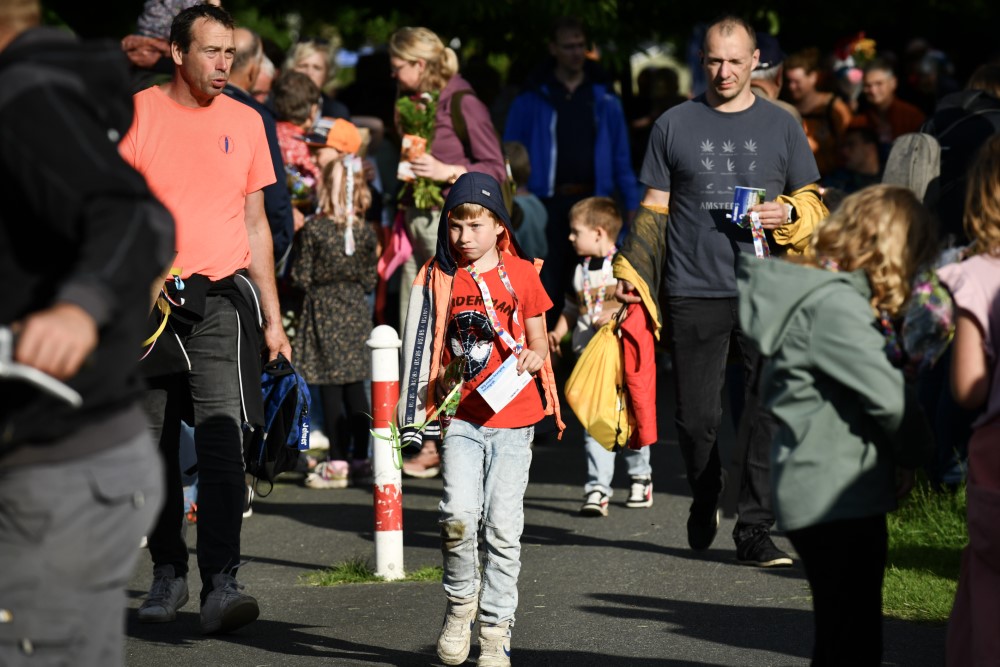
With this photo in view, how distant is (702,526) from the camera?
7.34m

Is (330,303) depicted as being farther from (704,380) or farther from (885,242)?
(885,242)

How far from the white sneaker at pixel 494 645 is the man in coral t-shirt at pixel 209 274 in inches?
41.0

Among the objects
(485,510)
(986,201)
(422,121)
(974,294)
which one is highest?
(422,121)

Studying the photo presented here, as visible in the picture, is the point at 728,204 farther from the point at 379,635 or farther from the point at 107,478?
the point at 107,478

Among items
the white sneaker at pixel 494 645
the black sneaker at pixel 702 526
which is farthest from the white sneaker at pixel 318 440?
the white sneaker at pixel 494 645

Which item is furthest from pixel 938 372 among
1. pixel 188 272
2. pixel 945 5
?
pixel 945 5

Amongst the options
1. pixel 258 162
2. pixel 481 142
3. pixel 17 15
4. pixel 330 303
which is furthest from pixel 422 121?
pixel 17 15

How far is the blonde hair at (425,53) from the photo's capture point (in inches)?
362

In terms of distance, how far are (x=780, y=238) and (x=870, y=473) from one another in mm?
2836

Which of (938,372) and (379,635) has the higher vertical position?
(938,372)

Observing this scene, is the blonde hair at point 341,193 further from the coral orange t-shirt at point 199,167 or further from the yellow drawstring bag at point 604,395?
the coral orange t-shirt at point 199,167

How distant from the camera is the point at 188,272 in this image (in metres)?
6.09

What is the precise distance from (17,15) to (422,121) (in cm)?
582

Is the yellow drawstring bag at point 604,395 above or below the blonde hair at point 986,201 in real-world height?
below
